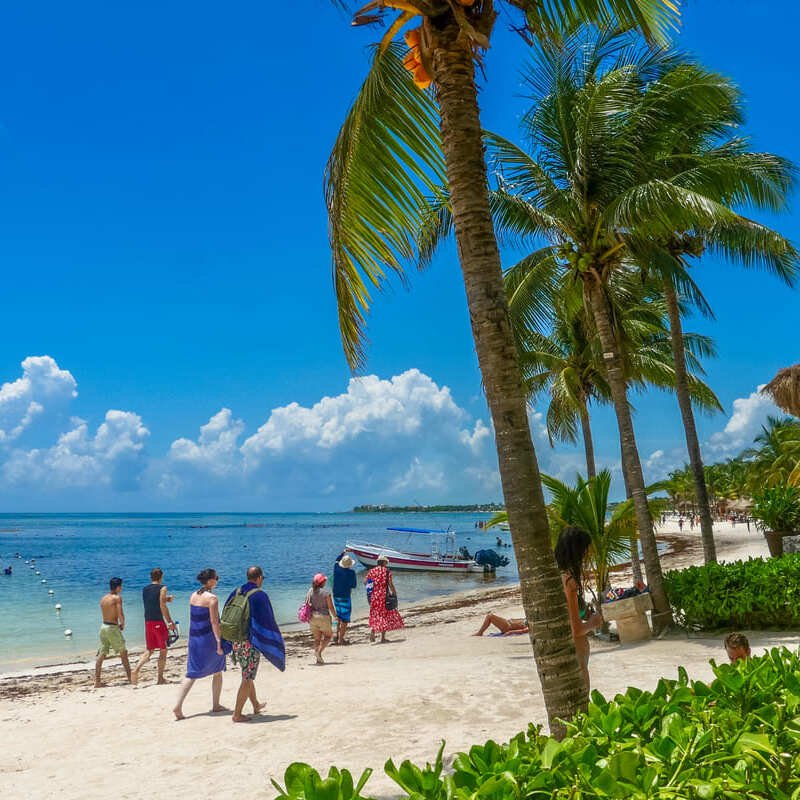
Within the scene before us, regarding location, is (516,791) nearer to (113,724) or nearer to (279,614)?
(113,724)

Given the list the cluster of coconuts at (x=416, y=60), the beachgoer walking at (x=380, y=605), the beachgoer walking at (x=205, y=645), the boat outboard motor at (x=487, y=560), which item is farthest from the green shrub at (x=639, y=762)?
the boat outboard motor at (x=487, y=560)

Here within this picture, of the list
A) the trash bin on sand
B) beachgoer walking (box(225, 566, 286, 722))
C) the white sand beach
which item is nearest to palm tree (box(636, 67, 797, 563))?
the trash bin on sand

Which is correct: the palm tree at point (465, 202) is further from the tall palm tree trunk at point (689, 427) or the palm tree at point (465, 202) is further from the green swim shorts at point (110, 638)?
the tall palm tree trunk at point (689, 427)

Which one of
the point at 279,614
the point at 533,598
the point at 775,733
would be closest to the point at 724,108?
the point at 533,598

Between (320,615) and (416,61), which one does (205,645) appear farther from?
(416,61)

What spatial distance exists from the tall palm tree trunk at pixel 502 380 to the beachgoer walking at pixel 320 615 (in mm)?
9776

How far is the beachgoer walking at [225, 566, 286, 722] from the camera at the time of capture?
325 inches

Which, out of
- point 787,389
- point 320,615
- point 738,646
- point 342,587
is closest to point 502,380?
point 738,646

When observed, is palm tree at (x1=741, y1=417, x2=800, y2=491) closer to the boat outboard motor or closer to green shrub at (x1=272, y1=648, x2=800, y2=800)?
the boat outboard motor

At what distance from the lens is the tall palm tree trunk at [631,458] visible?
38.9 ft

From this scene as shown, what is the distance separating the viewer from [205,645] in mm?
8867

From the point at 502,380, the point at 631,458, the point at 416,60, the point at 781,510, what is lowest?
the point at 781,510

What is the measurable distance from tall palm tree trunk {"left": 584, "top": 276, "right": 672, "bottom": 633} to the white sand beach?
700 millimetres

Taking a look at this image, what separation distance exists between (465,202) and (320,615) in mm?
10685
